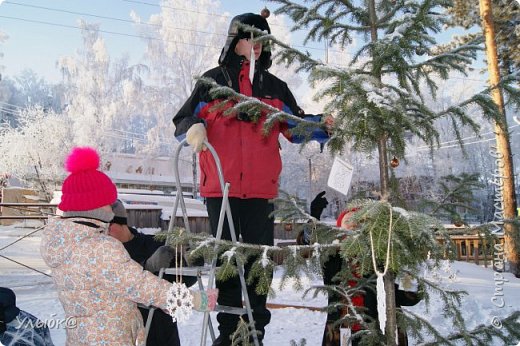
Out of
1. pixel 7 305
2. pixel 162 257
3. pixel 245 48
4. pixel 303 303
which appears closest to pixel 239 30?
pixel 245 48

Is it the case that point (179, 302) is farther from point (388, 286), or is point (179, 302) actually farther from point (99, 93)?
point (99, 93)

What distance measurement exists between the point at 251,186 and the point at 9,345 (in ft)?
5.37

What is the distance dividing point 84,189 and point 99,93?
29.0 metres

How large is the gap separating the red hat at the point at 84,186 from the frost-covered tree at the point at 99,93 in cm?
2666

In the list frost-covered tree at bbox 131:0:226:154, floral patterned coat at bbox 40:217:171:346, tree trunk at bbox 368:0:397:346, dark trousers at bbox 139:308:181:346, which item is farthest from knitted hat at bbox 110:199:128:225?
frost-covered tree at bbox 131:0:226:154

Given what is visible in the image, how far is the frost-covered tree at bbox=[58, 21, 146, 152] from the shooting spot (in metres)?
28.1

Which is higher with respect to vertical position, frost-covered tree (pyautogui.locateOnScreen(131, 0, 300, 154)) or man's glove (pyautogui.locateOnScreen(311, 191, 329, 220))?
frost-covered tree (pyautogui.locateOnScreen(131, 0, 300, 154))

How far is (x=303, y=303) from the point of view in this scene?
6488 millimetres

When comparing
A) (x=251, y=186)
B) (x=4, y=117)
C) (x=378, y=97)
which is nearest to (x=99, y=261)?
(x=251, y=186)

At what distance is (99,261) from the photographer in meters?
2.14

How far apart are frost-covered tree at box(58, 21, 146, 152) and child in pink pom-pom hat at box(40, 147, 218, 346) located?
87.8 feet

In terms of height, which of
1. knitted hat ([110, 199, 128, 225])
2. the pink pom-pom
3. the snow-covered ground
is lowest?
the snow-covered ground

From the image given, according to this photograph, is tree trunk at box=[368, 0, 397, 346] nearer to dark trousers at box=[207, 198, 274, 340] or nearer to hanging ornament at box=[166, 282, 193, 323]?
hanging ornament at box=[166, 282, 193, 323]

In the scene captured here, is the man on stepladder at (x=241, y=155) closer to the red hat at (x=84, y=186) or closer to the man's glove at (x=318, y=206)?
the man's glove at (x=318, y=206)
